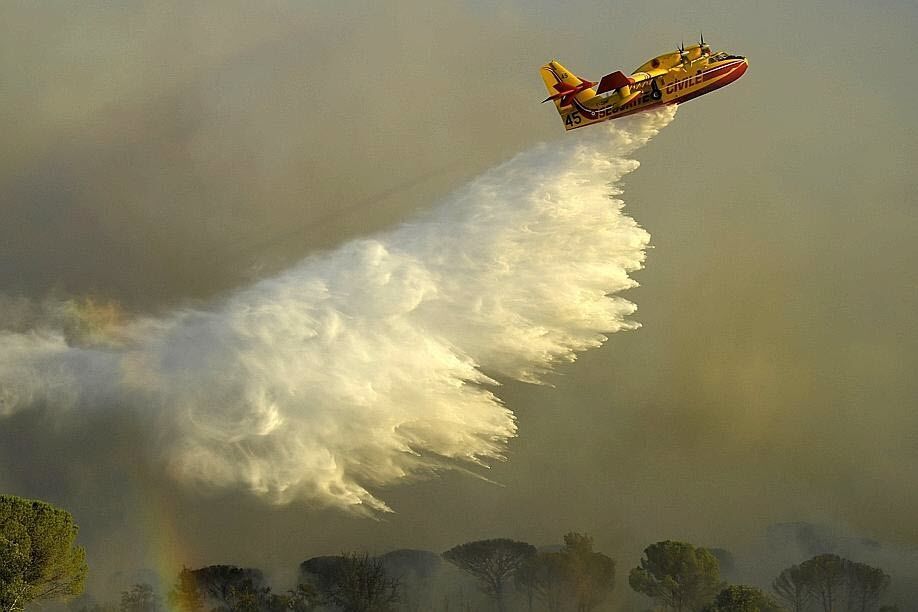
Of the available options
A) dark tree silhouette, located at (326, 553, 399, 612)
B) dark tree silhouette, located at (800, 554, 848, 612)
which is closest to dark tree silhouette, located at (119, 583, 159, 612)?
dark tree silhouette, located at (326, 553, 399, 612)

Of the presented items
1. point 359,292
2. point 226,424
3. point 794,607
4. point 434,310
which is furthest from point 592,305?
point 794,607

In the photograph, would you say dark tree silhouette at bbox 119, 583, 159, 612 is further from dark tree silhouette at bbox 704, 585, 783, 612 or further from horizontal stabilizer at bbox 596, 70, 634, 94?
horizontal stabilizer at bbox 596, 70, 634, 94

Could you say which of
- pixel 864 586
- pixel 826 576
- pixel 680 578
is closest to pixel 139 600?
pixel 680 578

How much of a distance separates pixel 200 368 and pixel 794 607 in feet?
242

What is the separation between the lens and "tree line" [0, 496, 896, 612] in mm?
84750

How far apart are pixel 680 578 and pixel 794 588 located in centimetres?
2129

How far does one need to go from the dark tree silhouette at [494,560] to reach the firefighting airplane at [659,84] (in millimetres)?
62463

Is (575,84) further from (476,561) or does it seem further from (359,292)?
(476,561)

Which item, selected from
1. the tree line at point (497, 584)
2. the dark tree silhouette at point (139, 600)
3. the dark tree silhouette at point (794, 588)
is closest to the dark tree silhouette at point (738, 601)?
the tree line at point (497, 584)

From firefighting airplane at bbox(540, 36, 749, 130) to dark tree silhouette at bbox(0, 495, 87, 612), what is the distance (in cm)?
4177

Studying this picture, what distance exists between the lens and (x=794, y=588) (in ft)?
362

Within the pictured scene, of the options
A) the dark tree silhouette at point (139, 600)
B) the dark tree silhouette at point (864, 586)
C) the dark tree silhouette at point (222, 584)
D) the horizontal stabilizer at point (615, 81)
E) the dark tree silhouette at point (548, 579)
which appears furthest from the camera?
the dark tree silhouette at point (548, 579)

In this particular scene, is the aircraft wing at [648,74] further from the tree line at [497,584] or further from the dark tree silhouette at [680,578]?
the dark tree silhouette at [680,578]

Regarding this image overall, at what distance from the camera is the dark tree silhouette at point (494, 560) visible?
11006 cm
